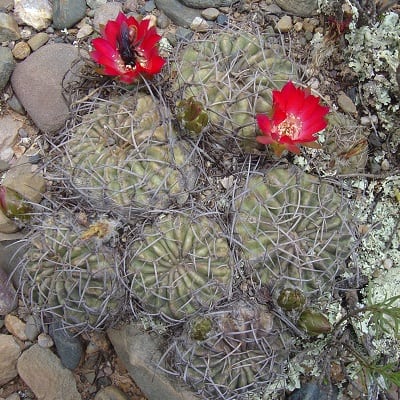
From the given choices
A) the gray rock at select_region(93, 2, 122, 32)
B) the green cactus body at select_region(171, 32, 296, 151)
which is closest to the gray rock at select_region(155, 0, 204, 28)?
the gray rock at select_region(93, 2, 122, 32)

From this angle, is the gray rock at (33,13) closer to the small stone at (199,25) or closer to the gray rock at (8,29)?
the gray rock at (8,29)

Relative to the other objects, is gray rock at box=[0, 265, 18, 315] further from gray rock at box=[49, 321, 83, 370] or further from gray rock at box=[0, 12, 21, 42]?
gray rock at box=[0, 12, 21, 42]

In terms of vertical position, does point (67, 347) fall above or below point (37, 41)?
below

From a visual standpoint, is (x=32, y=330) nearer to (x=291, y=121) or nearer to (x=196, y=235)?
(x=196, y=235)

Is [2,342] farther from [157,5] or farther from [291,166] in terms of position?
[157,5]

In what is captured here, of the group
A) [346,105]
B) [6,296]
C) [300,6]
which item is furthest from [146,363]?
[300,6]

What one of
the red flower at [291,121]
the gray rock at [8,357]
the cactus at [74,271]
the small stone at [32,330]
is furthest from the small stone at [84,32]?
the gray rock at [8,357]
